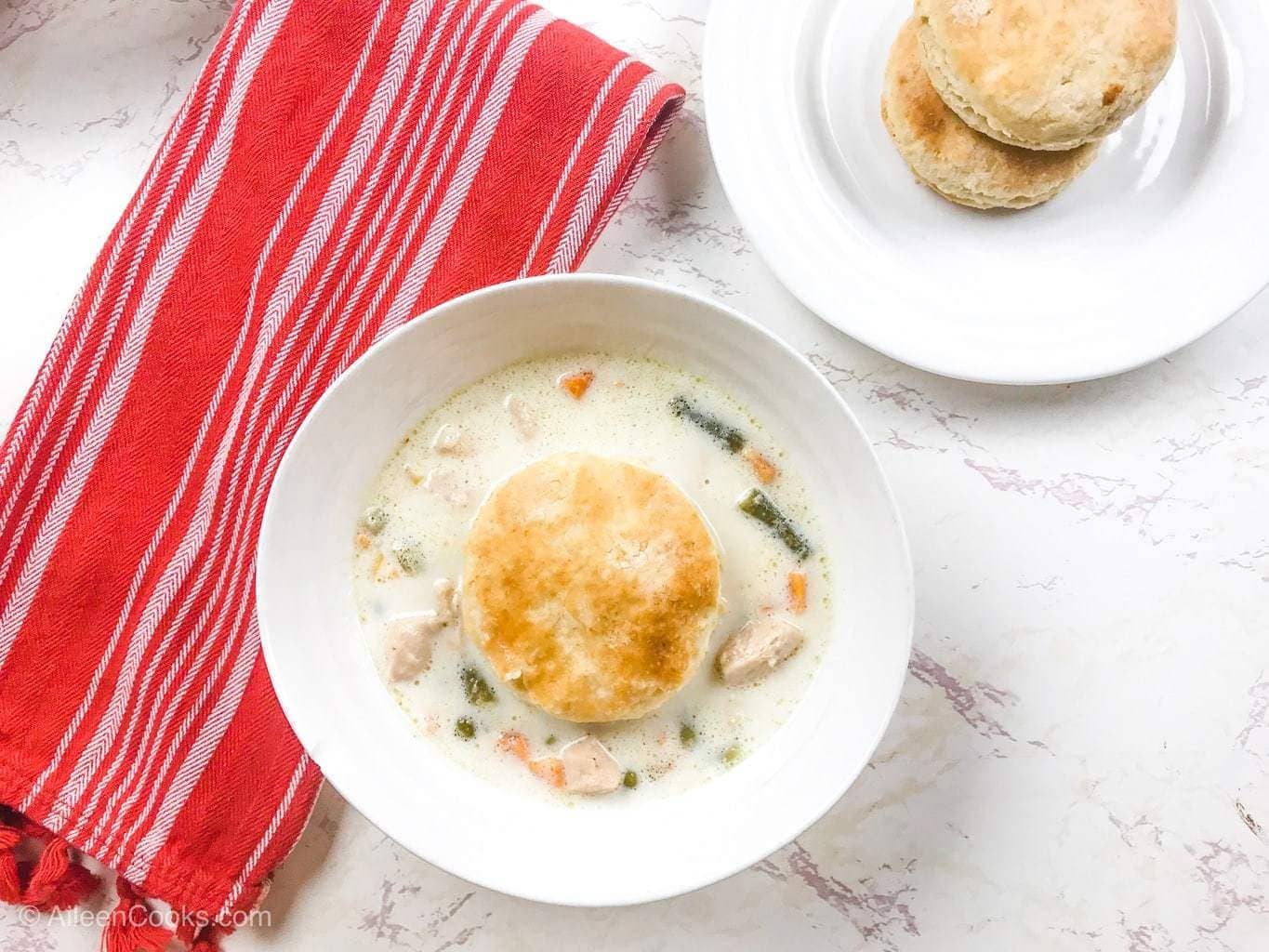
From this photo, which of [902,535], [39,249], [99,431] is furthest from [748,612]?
[39,249]

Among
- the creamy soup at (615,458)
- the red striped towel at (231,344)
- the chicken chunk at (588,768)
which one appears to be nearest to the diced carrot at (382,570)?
the creamy soup at (615,458)

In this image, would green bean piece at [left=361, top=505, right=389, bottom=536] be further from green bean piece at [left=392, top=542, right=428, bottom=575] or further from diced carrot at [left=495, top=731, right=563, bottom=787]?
diced carrot at [left=495, top=731, right=563, bottom=787]

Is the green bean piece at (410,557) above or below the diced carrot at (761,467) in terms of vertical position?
below

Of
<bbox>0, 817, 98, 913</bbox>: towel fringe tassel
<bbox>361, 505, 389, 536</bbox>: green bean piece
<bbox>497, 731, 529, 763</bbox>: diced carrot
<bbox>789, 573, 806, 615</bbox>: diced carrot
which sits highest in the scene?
<bbox>361, 505, 389, 536</bbox>: green bean piece

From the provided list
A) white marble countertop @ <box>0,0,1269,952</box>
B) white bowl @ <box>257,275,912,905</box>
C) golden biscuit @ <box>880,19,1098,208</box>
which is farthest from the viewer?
white marble countertop @ <box>0,0,1269,952</box>

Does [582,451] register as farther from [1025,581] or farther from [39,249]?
[39,249]

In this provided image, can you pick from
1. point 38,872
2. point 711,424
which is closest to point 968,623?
→ point 711,424

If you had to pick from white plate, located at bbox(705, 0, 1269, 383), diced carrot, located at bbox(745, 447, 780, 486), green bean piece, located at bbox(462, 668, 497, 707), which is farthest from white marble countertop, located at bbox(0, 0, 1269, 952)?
green bean piece, located at bbox(462, 668, 497, 707)

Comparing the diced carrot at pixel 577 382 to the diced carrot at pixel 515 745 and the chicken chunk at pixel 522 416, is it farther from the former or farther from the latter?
the diced carrot at pixel 515 745
